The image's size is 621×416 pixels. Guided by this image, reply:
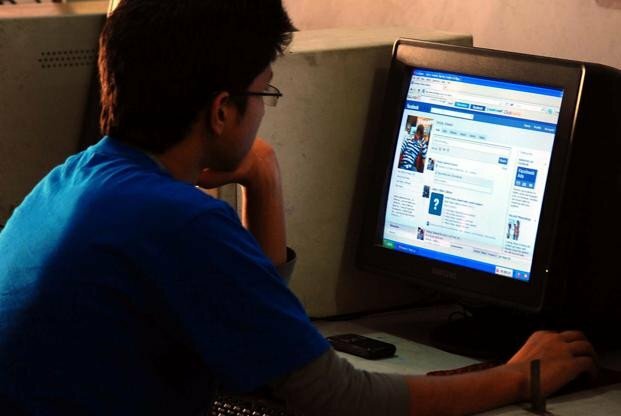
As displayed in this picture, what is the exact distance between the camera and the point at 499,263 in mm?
1832

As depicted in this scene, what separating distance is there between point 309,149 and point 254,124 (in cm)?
60

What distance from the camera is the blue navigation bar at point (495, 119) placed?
1777 millimetres

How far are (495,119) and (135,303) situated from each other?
31.5 inches

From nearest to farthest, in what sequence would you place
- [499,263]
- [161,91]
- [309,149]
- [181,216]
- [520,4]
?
[181,216] → [161,91] → [499,263] → [309,149] → [520,4]

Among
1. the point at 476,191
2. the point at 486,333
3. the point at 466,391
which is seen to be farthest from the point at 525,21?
the point at 466,391

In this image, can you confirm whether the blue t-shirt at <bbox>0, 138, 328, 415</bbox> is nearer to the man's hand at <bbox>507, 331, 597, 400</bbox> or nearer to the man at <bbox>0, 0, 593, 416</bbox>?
the man at <bbox>0, 0, 593, 416</bbox>

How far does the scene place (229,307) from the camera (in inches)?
47.4

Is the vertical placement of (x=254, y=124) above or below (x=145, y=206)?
above

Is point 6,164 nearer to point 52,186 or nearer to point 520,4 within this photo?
point 52,186

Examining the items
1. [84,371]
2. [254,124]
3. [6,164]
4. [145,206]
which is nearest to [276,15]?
[254,124]

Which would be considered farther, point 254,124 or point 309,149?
point 309,149

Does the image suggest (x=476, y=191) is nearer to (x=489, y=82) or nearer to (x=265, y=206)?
(x=489, y=82)

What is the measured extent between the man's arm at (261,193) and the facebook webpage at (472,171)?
210 mm

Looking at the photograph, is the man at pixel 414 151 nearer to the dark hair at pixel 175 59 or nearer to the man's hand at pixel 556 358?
the man's hand at pixel 556 358
